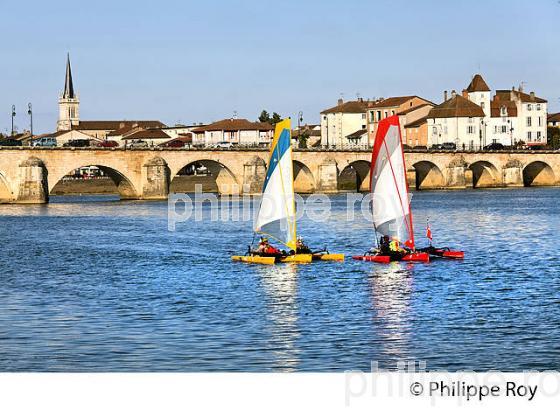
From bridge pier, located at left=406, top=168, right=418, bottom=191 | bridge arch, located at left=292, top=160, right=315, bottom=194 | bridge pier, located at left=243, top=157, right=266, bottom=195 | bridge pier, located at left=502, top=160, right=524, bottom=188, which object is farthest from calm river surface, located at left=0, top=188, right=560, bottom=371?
bridge pier, located at left=406, top=168, right=418, bottom=191

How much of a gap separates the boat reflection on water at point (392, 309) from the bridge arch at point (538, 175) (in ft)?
415

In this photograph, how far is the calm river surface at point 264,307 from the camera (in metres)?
31.4

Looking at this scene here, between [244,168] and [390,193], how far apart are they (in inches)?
3512

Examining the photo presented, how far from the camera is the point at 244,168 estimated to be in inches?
5768

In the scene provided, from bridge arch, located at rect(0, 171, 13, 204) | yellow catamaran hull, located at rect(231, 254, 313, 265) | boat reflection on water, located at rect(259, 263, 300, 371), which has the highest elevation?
bridge arch, located at rect(0, 171, 13, 204)

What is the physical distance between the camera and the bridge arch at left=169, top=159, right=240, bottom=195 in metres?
148

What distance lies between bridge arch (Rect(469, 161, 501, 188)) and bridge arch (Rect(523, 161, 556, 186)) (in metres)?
6.71

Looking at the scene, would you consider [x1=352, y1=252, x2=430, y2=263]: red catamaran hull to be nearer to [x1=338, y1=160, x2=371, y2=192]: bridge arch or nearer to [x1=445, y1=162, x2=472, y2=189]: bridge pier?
[x1=338, y1=160, x2=371, y2=192]: bridge arch

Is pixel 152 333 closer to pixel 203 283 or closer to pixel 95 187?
pixel 203 283

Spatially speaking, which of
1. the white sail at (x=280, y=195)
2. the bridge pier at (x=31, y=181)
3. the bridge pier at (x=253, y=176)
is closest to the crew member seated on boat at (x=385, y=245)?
the white sail at (x=280, y=195)

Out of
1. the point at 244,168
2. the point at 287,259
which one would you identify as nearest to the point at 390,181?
the point at 287,259

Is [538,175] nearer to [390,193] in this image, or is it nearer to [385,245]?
[390,193]

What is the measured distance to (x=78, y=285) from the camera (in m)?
50.8
